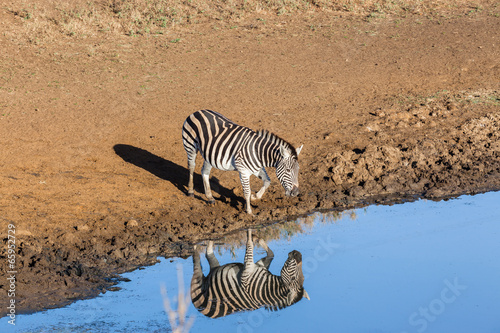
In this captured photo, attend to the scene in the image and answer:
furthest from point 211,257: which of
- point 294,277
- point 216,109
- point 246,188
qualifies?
point 216,109

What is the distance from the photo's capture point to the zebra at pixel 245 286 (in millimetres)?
Answer: 7523

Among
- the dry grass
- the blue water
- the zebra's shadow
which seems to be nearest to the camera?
the blue water

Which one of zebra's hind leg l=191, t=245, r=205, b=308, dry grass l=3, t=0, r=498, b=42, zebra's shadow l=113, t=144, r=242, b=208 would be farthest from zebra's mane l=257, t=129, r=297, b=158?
dry grass l=3, t=0, r=498, b=42

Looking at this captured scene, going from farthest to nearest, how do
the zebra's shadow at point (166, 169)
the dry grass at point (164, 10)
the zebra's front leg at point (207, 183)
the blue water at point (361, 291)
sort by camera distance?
the dry grass at point (164, 10), the zebra's shadow at point (166, 169), the zebra's front leg at point (207, 183), the blue water at point (361, 291)

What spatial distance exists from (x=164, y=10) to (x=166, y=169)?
34.7ft

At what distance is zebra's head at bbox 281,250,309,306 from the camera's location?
7.71m

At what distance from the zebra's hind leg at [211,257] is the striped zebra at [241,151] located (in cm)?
123

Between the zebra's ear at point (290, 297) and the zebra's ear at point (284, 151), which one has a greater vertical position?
the zebra's ear at point (284, 151)

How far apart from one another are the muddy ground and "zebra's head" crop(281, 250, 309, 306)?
147 centimetres

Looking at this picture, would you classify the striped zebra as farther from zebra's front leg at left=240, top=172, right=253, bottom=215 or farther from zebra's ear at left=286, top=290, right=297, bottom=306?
zebra's ear at left=286, top=290, right=297, bottom=306

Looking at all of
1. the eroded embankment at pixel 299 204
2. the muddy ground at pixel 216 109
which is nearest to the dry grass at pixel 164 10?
the muddy ground at pixel 216 109

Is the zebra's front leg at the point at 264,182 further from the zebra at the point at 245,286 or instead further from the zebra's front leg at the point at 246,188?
the zebra at the point at 245,286

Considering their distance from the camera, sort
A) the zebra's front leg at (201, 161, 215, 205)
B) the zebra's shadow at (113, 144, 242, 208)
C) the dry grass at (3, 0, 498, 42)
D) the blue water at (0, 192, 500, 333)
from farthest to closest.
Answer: the dry grass at (3, 0, 498, 42) → the zebra's shadow at (113, 144, 242, 208) → the zebra's front leg at (201, 161, 215, 205) → the blue water at (0, 192, 500, 333)

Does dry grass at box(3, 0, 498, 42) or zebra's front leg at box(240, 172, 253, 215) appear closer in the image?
zebra's front leg at box(240, 172, 253, 215)
